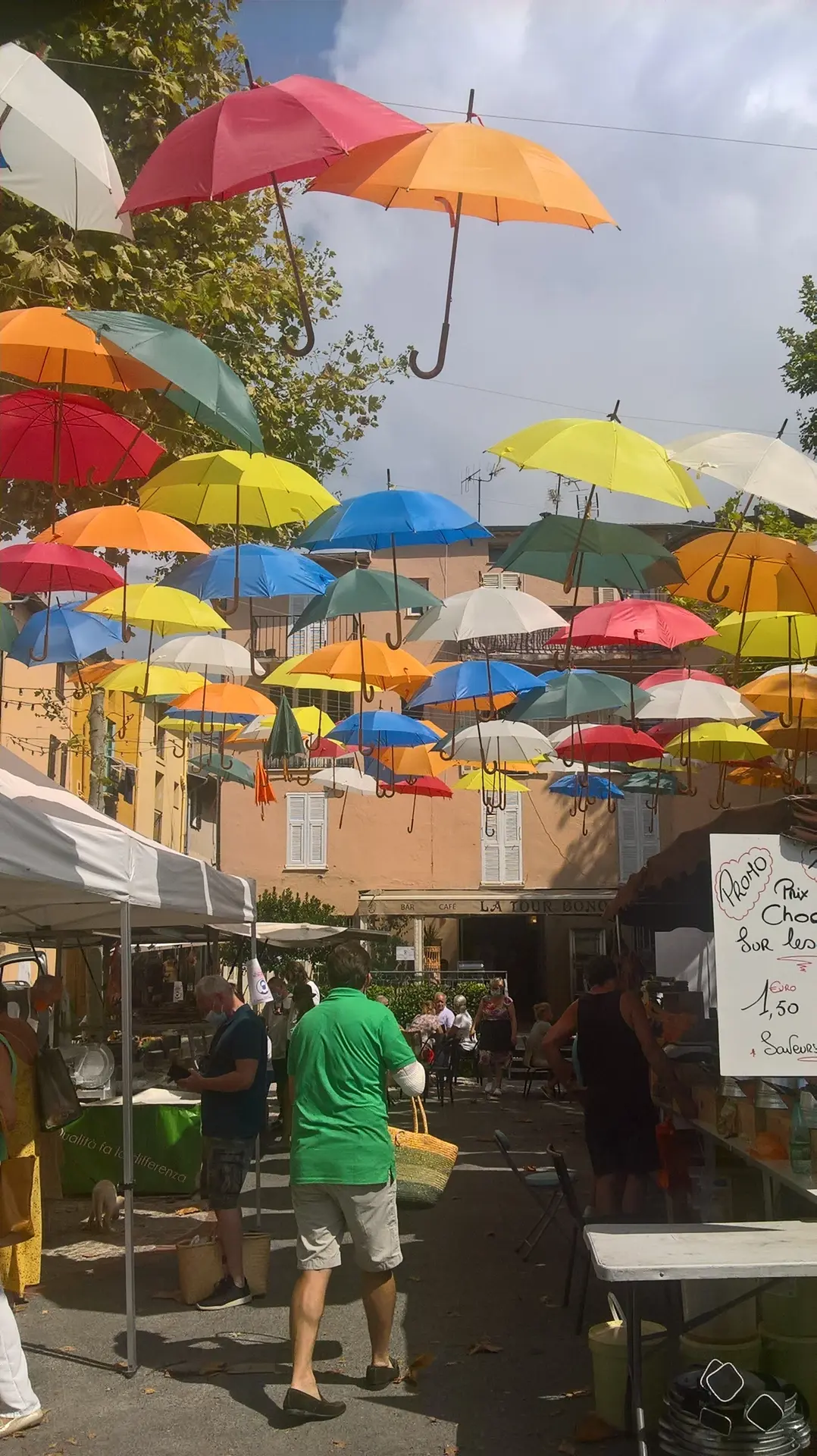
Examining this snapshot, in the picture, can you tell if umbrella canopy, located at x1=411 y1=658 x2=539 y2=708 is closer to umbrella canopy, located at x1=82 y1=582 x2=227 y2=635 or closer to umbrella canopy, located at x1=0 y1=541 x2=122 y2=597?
umbrella canopy, located at x1=82 y1=582 x2=227 y2=635

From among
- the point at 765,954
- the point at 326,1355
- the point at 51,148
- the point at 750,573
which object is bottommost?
the point at 326,1355

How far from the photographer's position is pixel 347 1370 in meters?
6.04

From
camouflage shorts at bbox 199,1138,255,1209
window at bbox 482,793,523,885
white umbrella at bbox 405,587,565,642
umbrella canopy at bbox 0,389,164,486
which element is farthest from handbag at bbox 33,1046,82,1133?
window at bbox 482,793,523,885

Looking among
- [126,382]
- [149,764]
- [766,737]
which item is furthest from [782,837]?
[149,764]

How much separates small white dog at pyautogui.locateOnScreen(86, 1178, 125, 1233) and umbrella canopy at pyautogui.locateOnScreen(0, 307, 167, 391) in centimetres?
564

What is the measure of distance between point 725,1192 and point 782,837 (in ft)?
10.7

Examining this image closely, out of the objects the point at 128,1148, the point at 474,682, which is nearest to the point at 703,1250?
the point at 128,1148

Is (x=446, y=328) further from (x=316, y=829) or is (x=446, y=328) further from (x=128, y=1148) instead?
(x=316, y=829)

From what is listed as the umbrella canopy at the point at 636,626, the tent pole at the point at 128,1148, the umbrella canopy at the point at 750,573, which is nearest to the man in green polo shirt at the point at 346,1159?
the tent pole at the point at 128,1148

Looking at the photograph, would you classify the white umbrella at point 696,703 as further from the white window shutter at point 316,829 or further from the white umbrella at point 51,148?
the white window shutter at point 316,829

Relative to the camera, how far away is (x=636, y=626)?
411 inches

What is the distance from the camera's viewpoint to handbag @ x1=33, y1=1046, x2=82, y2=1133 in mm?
7730

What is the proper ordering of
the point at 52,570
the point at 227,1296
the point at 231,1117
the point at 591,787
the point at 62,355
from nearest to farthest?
the point at 62,355, the point at 227,1296, the point at 231,1117, the point at 52,570, the point at 591,787

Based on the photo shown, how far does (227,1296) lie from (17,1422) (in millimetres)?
2093
